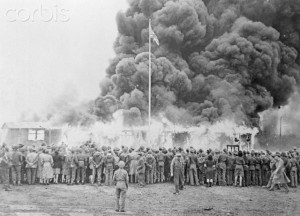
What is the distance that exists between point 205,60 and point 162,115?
5.28 metres

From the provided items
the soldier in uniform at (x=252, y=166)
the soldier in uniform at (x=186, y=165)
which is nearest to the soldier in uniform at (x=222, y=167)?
the soldier in uniform at (x=252, y=166)

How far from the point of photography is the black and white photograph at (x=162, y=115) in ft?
37.9

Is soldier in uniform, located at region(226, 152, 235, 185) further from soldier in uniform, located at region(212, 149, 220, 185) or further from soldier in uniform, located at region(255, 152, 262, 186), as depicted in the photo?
soldier in uniform, located at region(255, 152, 262, 186)

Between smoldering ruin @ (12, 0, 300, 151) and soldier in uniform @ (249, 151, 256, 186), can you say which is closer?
soldier in uniform @ (249, 151, 256, 186)

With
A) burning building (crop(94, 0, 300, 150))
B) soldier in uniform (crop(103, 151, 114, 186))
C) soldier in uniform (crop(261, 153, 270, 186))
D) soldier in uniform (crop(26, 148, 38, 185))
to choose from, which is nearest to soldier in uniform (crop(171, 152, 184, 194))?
soldier in uniform (crop(103, 151, 114, 186))

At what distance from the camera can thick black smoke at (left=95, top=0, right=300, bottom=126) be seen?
81.5ft

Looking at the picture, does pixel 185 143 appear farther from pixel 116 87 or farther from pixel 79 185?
pixel 79 185

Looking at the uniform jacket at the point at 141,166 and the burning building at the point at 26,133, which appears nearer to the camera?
the uniform jacket at the point at 141,166

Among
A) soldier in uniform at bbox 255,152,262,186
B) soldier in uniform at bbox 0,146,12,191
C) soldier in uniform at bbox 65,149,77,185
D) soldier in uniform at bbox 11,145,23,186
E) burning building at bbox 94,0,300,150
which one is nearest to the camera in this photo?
soldier in uniform at bbox 0,146,12,191

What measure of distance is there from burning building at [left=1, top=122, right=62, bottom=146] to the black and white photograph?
0.23ft

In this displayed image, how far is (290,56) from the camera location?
28141 millimetres

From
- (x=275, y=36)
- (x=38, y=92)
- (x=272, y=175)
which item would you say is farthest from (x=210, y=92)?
(x=272, y=175)

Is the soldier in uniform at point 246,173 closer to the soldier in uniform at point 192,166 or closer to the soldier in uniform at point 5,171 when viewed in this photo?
the soldier in uniform at point 192,166

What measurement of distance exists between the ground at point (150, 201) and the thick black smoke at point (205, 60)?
1192 cm
